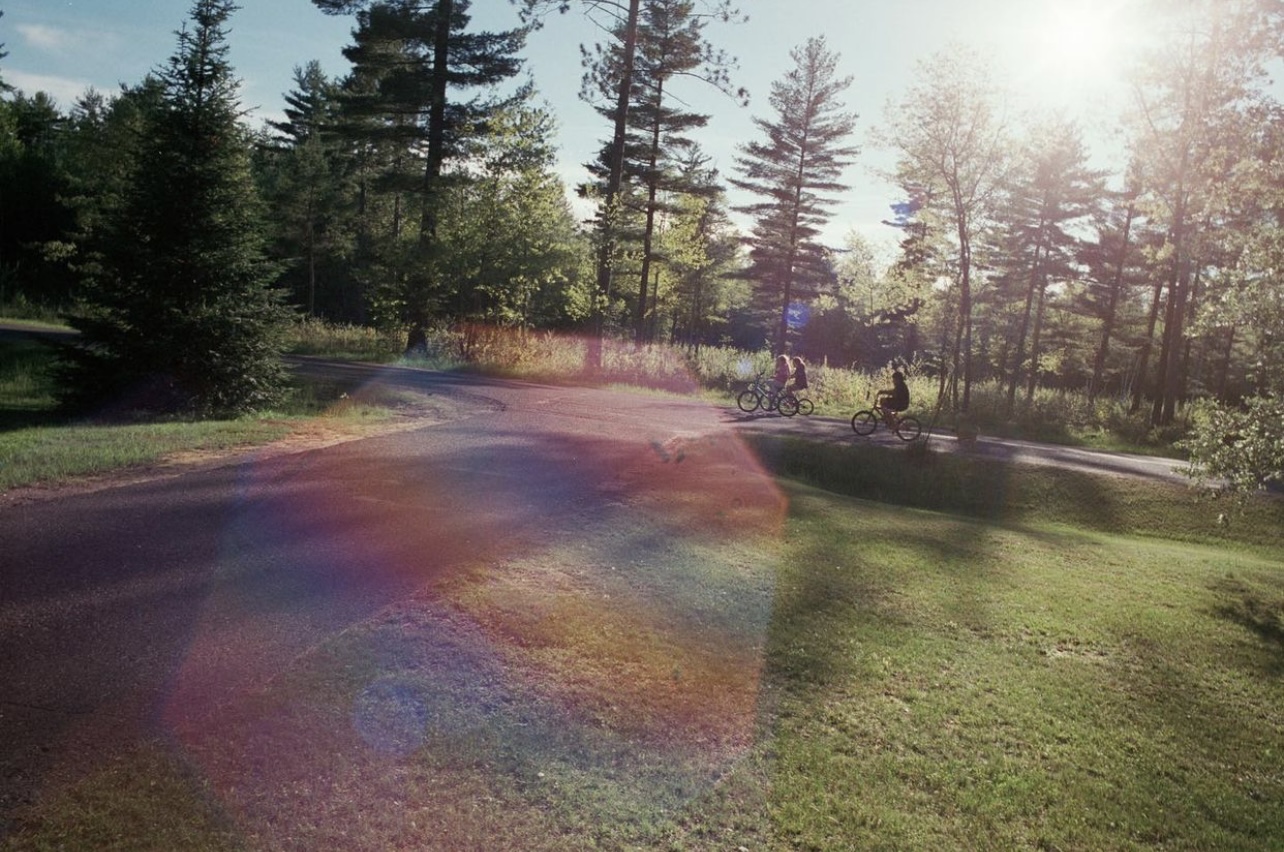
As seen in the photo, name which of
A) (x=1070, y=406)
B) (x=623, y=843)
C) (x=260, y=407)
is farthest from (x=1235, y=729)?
(x=1070, y=406)

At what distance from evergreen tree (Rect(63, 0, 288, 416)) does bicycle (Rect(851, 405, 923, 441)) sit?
12251 millimetres

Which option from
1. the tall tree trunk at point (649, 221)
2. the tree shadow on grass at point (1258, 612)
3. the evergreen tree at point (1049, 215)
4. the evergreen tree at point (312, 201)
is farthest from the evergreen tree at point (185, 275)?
the evergreen tree at point (1049, 215)

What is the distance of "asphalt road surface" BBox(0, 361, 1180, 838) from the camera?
3.41m

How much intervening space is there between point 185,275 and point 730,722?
485 inches

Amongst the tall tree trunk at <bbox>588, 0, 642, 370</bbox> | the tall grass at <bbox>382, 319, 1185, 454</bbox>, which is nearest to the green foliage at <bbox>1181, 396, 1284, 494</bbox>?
the tall grass at <bbox>382, 319, 1185, 454</bbox>

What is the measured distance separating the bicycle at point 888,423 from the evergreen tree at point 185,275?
1225 centimetres

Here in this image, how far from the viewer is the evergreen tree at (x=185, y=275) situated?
11.7m

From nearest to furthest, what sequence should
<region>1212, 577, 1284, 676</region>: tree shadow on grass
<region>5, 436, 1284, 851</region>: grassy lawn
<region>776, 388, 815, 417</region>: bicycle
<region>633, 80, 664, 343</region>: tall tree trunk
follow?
<region>5, 436, 1284, 851</region>: grassy lawn, <region>1212, 577, 1284, 676</region>: tree shadow on grass, <region>776, 388, 815, 417</region>: bicycle, <region>633, 80, 664, 343</region>: tall tree trunk

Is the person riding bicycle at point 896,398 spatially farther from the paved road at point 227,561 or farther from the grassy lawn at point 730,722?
A: the grassy lawn at point 730,722

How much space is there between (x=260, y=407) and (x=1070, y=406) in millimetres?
24337

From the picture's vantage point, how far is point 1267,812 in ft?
12.4

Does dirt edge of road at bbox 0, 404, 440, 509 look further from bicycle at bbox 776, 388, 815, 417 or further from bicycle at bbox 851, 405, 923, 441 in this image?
bicycle at bbox 851, 405, 923, 441

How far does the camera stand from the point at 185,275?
11930 millimetres

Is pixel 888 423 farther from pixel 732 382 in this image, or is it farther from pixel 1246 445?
pixel 732 382
